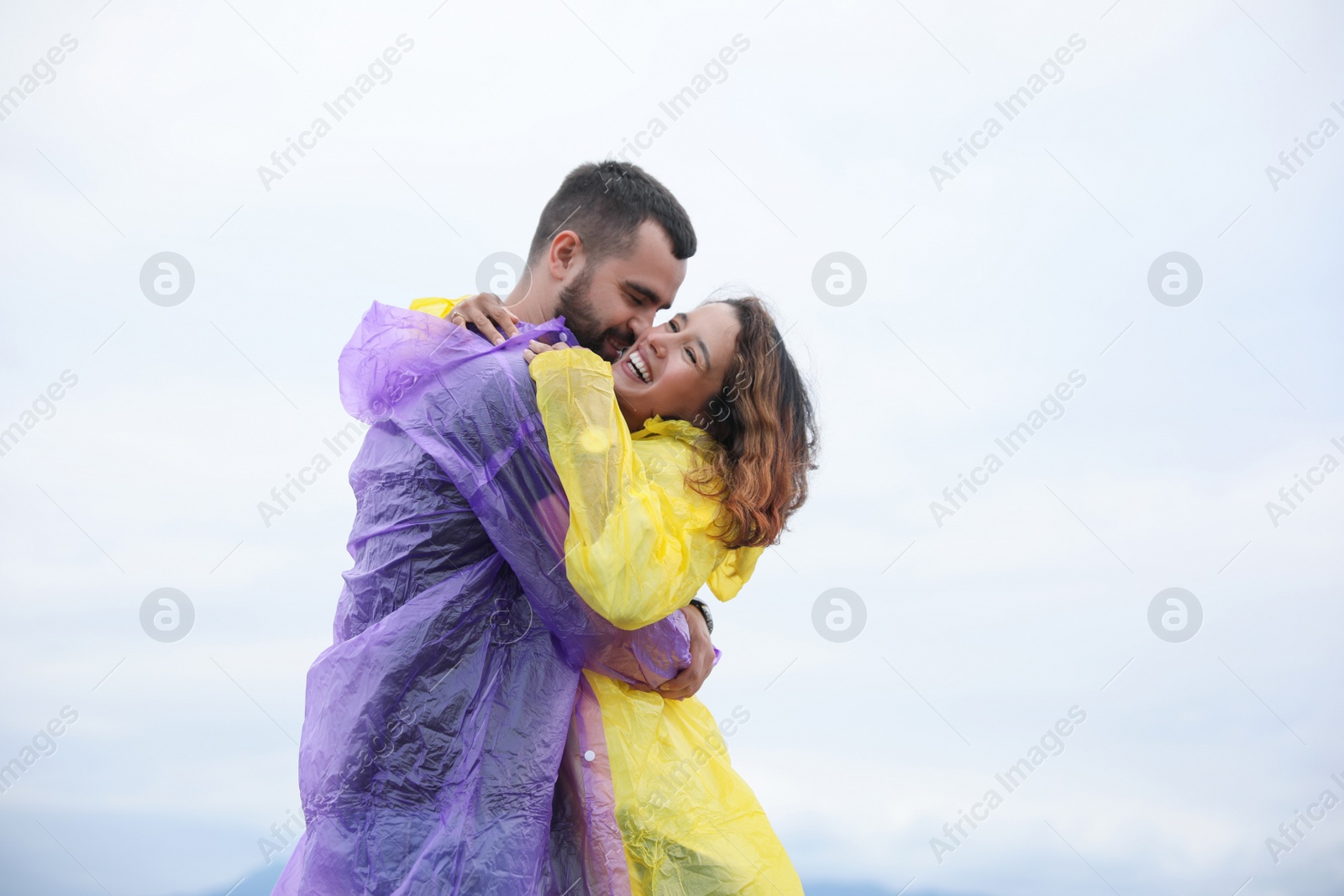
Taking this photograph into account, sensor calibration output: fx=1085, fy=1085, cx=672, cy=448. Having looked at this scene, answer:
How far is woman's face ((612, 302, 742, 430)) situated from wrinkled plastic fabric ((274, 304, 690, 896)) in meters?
0.24

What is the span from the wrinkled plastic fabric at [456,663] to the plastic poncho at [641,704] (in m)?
0.05

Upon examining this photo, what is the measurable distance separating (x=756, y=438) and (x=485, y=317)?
48 cm

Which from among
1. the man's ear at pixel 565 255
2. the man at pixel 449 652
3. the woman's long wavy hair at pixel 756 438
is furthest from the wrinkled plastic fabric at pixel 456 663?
the man's ear at pixel 565 255

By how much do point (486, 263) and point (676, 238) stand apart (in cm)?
45

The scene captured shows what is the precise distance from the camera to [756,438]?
69.9 inches

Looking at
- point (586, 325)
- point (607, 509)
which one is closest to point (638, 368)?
point (586, 325)

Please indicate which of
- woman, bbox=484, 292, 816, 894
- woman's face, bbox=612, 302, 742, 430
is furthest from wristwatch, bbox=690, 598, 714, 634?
woman's face, bbox=612, 302, 742, 430

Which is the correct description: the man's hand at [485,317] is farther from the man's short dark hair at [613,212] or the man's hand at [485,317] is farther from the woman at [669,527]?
the man's short dark hair at [613,212]

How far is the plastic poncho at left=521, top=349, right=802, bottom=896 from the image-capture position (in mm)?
1422

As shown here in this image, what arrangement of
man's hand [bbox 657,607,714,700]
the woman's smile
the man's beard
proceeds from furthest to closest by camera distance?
the man's beard
the woman's smile
man's hand [bbox 657,607,714,700]

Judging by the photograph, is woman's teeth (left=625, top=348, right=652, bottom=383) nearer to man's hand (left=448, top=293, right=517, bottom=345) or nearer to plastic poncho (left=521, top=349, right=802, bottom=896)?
plastic poncho (left=521, top=349, right=802, bottom=896)

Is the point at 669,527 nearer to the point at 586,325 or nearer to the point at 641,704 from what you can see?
the point at 641,704

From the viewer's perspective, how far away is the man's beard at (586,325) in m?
1.90

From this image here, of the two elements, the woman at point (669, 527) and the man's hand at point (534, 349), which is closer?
the woman at point (669, 527)
